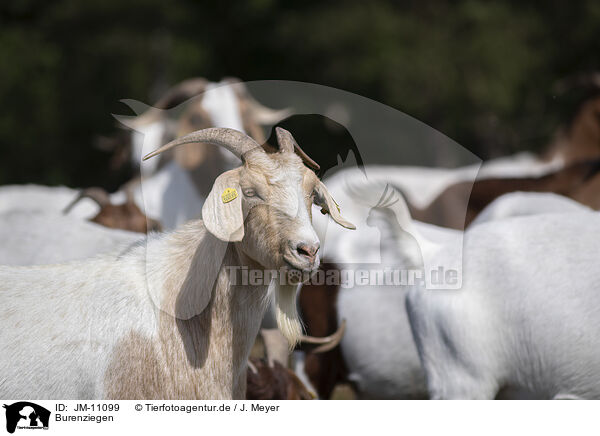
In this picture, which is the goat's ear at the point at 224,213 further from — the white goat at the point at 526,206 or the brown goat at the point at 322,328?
the white goat at the point at 526,206

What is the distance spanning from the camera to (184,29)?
15.6 metres

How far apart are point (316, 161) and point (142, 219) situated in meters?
2.26

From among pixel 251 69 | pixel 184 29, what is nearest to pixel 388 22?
pixel 251 69

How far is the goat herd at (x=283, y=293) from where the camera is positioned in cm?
317

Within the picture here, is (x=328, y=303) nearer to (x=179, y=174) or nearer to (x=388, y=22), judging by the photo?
(x=179, y=174)

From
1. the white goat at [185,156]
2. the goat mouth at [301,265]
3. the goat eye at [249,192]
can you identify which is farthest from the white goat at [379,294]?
the goat mouth at [301,265]

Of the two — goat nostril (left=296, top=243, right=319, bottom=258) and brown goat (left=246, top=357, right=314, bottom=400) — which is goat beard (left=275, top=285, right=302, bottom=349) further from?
brown goat (left=246, top=357, right=314, bottom=400)

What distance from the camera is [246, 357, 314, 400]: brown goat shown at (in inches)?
155

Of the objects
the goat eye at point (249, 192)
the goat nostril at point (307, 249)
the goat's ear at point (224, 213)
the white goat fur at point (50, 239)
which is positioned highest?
the white goat fur at point (50, 239)

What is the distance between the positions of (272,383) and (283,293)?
3.05 feet

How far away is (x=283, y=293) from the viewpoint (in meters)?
3.23

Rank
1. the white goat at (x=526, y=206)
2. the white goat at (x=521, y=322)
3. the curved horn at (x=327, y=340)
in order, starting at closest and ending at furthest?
1. the white goat at (x=521, y=322)
2. the curved horn at (x=327, y=340)
3. the white goat at (x=526, y=206)
